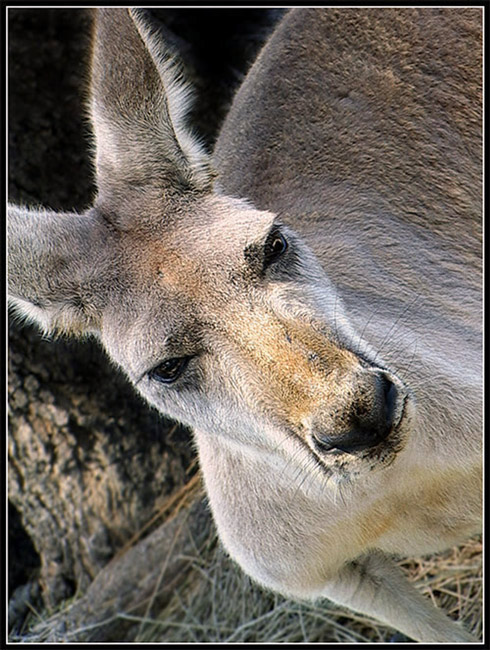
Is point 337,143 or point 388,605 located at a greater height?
point 337,143

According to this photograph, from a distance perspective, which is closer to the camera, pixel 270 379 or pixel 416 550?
pixel 270 379

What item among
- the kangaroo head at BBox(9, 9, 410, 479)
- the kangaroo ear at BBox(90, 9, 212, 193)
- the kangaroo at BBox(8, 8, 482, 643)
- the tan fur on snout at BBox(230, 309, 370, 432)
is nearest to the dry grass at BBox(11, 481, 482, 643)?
the kangaroo at BBox(8, 8, 482, 643)

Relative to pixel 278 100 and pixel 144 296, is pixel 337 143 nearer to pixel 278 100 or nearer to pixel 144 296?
pixel 278 100

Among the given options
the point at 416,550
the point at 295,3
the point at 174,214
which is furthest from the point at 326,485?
the point at 295,3

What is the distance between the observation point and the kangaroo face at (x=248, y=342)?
2236 millimetres

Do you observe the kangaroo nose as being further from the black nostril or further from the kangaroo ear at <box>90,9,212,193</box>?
the kangaroo ear at <box>90,9,212,193</box>

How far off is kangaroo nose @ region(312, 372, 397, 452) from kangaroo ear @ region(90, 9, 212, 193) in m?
0.92

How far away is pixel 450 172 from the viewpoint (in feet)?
11.8

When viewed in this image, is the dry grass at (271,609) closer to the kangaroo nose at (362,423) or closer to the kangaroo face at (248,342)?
the kangaroo face at (248,342)

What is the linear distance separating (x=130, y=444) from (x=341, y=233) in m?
1.72

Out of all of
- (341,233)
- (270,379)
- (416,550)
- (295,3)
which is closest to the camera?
(270,379)

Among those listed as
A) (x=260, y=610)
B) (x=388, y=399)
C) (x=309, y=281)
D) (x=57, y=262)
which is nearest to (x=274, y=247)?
(x=309, y=281)

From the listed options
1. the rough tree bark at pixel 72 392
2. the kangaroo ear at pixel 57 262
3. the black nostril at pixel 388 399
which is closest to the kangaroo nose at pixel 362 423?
the black nostril at pixel 388 399

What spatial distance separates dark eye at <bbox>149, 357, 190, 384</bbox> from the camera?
8.38ft
